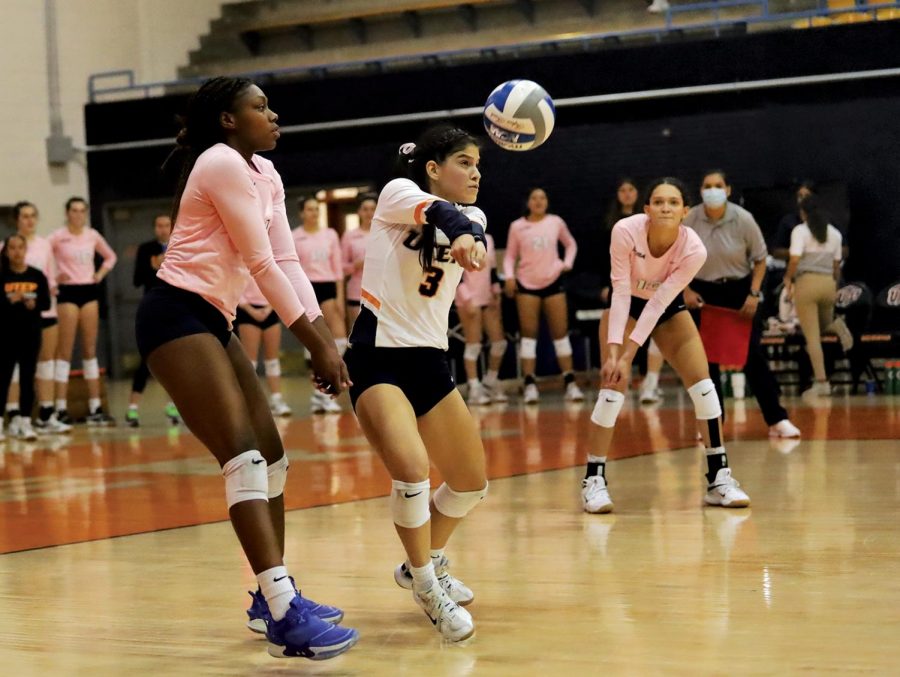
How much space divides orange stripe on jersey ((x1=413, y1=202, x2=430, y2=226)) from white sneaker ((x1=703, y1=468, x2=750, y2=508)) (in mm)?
2536

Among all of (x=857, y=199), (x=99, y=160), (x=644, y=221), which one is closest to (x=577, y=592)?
(x=644, y=221)

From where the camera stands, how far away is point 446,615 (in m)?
3.55

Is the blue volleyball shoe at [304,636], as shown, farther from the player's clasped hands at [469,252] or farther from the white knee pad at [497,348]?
the white knee pad at [497,348]

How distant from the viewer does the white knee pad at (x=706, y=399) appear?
230 inches

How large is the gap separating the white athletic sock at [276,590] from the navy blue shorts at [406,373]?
642mm

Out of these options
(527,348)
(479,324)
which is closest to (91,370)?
(479,324)

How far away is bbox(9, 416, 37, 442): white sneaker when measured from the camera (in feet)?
34.0

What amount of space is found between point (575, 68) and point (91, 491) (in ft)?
28.1

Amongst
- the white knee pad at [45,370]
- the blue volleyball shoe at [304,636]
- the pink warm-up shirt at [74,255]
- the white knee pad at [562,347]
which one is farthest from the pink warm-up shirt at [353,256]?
the blue volleyball shoe at [304,636]

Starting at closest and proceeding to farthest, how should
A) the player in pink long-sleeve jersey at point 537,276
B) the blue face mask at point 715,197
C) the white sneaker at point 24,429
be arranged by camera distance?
the blue face mask at point 715,197 < the white sneaker at point 24,429 < the player in pink long-sleeve jersey at point 537,276

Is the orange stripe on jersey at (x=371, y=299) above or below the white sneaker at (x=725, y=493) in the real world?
above

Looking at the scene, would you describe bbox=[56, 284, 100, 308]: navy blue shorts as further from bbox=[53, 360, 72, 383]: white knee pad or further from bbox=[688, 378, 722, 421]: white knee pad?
bbox=[688, 378, 722, 421]: white knee pad

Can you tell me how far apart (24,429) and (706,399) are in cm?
661

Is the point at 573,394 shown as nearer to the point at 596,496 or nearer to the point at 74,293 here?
the point at 74,293
